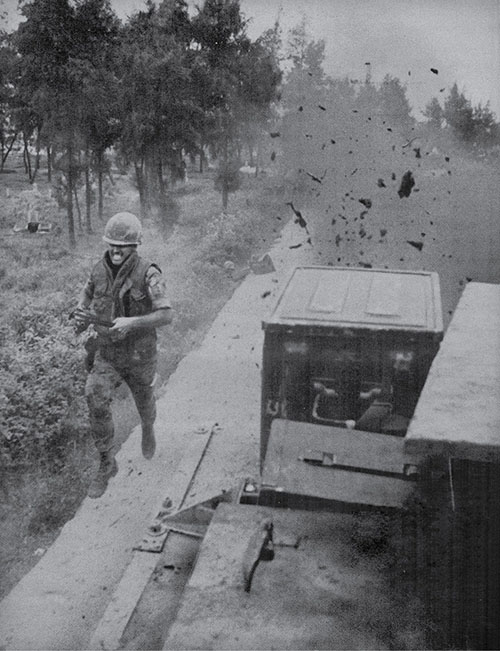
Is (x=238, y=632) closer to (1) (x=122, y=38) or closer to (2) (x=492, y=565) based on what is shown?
(2) (x=492, y=565)

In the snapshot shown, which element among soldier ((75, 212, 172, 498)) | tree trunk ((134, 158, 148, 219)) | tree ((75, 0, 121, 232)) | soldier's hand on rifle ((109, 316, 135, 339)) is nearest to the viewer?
soldier's hand on rifle ((109, 316, 135, 339))

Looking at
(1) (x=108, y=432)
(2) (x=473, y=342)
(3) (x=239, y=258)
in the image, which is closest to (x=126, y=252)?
(1) (x=108, y=432)

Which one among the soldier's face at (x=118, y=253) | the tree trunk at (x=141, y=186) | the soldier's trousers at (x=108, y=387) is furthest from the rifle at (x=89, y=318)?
the tree trunk at (x=141, y=186)

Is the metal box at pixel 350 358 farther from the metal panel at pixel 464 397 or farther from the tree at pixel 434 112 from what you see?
the tree at pixel 434 112

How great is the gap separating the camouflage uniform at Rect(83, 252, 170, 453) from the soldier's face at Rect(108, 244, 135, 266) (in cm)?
4

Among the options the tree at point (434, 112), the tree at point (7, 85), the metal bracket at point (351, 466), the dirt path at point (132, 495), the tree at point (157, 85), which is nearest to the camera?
the metal bracket at point (351, 466)

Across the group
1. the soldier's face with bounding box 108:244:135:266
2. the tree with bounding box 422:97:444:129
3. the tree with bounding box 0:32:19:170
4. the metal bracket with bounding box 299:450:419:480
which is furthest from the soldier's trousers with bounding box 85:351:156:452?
the tree with bounding box 422:97:444:129

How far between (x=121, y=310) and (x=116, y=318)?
10 cm

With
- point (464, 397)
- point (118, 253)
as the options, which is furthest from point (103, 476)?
point (464, 397)

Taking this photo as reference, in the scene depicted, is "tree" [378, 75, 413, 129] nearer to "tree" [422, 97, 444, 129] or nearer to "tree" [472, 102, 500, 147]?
"tree" [422, 97, 444, 129]

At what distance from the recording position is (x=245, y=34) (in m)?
18.5

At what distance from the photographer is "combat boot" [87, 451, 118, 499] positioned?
5258 mm

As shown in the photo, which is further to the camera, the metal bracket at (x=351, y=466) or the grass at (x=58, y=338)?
the grass at (x=58, y=338)

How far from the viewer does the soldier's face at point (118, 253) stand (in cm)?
538
